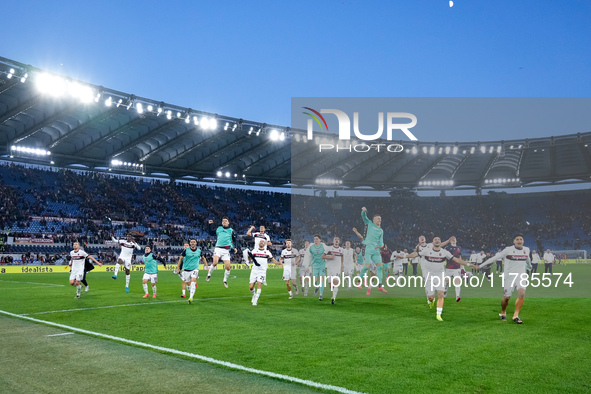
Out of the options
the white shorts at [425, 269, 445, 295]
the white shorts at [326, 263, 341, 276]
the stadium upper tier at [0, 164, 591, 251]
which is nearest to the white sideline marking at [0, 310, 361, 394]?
the white shorts at [425, 269, 445, 295]

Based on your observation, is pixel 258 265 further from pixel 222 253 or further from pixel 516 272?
pixel 516 272

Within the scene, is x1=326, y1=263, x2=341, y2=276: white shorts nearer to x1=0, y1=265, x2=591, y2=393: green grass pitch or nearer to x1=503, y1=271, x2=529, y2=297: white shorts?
x1=0, y1=265, x2=591, y2=393: green grass pitch

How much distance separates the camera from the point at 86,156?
47406 millimetres

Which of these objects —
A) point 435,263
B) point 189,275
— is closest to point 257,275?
point 189,275

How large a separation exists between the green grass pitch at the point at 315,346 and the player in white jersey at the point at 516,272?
55 cm

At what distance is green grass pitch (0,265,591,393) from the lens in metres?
6.32

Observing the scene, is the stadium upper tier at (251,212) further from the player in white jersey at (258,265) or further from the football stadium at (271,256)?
the player in white jersey at (258,265)

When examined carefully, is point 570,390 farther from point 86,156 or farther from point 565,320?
point 86,156

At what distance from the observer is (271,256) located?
15.5 meters

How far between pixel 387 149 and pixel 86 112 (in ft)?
108

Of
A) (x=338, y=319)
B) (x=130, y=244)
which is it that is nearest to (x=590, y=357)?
(x=338, y=319)

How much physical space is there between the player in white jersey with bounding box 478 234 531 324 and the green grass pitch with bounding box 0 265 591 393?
550 millimetres

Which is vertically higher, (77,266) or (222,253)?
(222,253)

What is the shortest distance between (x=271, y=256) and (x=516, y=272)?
24.5ft
